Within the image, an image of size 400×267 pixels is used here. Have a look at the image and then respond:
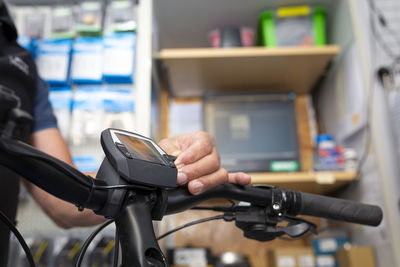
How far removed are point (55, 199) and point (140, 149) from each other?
0.40 meters

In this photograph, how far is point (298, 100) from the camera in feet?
5.51

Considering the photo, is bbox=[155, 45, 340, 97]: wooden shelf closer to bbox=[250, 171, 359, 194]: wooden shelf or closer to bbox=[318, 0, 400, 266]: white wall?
bbox=[318, 0, 400, 266]: white wall

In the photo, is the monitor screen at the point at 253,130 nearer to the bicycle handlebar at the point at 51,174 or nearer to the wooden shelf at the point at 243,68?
the wooden shelf at the point at 243,68

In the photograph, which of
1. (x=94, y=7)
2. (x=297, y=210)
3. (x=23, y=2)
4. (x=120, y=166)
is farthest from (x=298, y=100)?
(x=120, y=166)

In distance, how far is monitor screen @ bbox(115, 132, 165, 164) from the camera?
1.05 feet

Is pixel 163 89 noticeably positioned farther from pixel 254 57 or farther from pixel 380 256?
pixel 380 256

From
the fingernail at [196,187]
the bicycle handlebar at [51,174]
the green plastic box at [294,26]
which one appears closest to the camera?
the bicycle handlebar at [51,174]

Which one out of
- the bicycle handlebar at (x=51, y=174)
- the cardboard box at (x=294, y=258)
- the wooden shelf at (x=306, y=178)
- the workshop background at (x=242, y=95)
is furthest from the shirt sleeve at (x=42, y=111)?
the cardboard box at (x=294, y=258)

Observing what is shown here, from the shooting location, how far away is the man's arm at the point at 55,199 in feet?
1.99

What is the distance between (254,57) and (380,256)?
0.78 meters

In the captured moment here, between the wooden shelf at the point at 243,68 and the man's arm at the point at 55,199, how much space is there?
67 centimetres

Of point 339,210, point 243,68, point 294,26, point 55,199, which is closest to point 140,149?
point 339,210

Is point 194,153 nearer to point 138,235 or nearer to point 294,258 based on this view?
point 138,235

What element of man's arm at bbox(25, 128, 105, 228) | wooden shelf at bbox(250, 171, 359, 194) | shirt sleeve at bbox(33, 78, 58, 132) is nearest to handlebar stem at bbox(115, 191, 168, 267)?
man's arm at bbox(25, 128, 105, 228)
